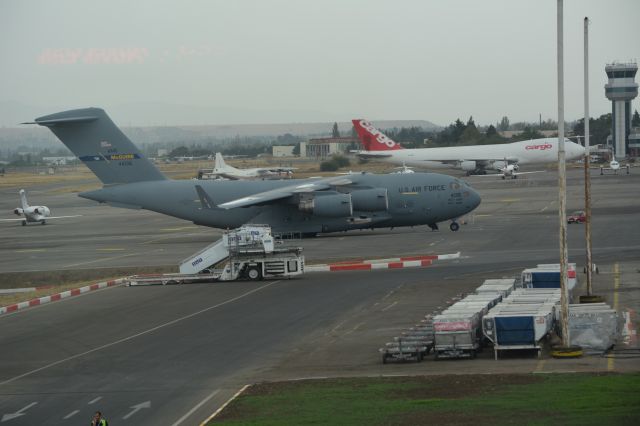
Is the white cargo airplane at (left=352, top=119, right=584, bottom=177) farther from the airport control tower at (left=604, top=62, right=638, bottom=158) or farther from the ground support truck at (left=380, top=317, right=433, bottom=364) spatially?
the ground support truck at (left=380, top=317, right=433, bottom=364)

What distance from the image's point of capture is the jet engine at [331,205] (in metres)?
61.8

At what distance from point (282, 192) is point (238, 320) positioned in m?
26.3

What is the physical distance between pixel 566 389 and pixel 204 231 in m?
53.6

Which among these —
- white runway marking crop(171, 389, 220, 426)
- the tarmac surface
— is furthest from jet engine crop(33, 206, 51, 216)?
white runway marking crop(171, 389, 220, 426)

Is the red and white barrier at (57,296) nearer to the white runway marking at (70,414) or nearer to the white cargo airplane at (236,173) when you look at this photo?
the white runway marking at (70,414)

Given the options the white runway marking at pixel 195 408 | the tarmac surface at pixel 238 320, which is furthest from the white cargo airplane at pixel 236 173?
the white runway marking at pixel 195 408

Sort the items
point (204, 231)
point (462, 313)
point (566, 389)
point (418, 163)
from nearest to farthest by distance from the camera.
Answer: point (566, 389), point (462, 313), point (204, 231), point (418, 163)

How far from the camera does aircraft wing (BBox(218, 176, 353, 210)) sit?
6154 centimetres

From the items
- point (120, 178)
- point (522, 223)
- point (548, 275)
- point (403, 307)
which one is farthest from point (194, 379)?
point (522, 223)

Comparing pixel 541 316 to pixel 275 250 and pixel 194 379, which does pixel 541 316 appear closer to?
pixel 194 379

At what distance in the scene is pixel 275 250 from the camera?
48.6 m

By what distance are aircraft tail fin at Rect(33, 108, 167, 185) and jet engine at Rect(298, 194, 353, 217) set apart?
463 inches

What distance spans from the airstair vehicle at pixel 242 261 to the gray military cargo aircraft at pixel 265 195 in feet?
39.9

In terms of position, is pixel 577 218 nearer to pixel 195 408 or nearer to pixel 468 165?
pixel 195 408
